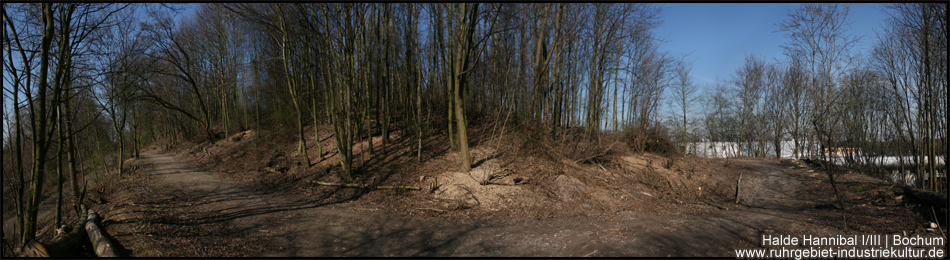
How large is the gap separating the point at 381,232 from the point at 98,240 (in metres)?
3.83

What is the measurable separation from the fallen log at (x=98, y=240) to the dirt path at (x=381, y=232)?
0.21m

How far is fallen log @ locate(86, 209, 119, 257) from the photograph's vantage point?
16.4 feet

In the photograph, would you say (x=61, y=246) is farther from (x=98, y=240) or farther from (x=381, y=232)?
(x=381, y=232)

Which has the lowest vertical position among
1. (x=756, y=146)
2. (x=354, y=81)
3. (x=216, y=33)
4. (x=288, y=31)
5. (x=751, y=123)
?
(x=756, y=146)

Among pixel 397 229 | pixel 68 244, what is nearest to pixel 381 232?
pixel 397 229

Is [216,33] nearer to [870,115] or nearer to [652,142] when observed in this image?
[652,142]

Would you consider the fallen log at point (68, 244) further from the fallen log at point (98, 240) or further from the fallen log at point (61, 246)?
the fallen log at point (98, 240)

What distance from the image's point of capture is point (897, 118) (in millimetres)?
13977

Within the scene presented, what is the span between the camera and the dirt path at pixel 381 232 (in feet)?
18.1

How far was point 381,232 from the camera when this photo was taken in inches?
264

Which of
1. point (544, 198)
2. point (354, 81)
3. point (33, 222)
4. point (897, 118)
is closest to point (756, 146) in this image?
point (897, 118)

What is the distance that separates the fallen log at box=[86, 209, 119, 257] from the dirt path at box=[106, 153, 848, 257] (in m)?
0.21

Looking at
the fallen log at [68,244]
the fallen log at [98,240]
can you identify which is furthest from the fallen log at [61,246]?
the fallen log at [98,240]

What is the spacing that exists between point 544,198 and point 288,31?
9.00 m
